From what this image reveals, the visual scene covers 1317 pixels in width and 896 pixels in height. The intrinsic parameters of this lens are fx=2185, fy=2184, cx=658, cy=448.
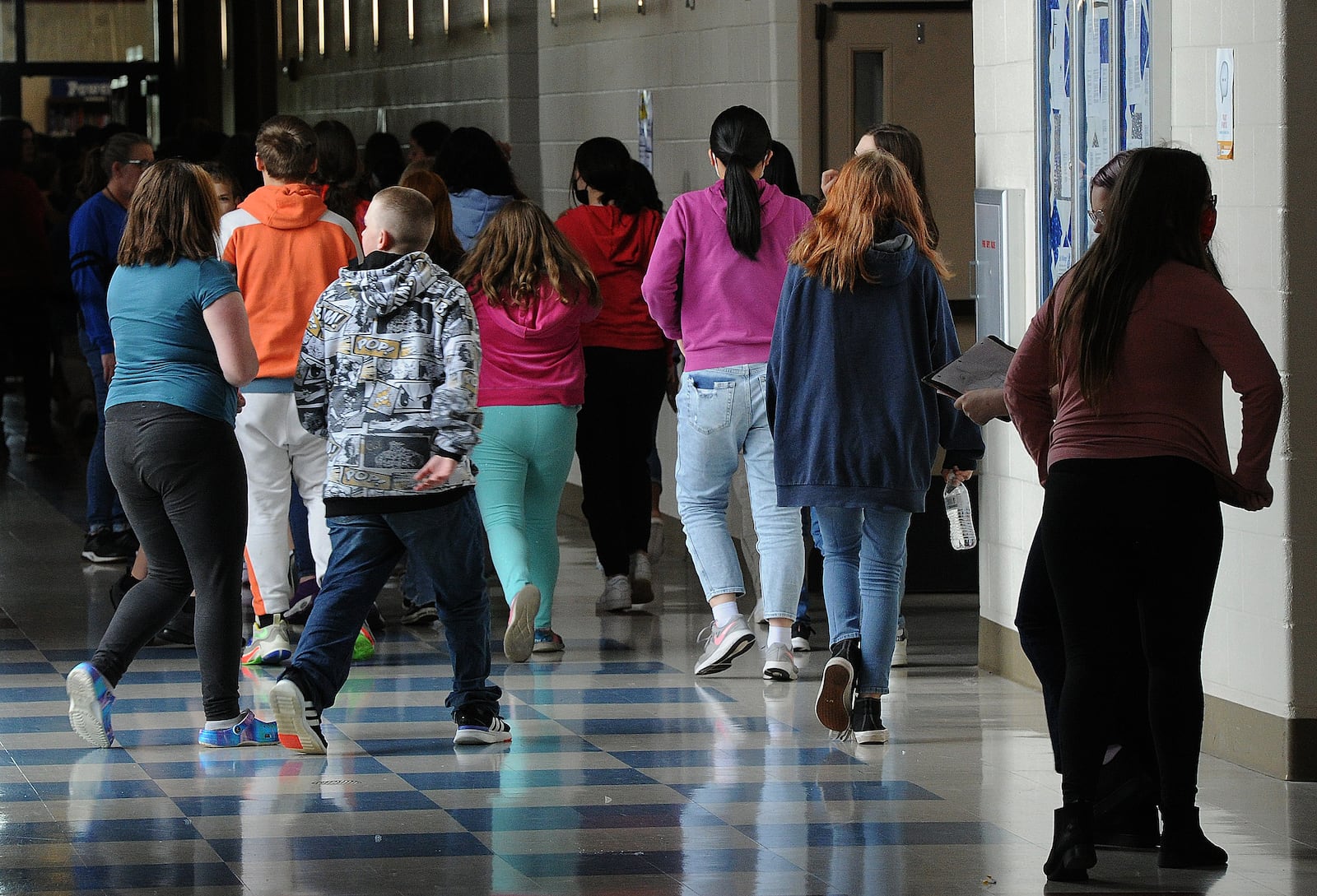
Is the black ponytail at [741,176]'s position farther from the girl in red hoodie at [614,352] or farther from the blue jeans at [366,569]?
the blue jeans at [366,569]

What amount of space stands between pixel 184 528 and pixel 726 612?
1.92m

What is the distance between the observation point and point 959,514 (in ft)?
20.8

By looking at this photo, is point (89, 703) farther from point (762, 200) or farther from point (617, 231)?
point (617, 231)

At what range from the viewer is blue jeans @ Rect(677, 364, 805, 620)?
702 cm

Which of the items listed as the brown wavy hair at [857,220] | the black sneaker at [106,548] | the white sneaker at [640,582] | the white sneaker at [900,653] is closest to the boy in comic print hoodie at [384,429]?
the brown wavy hair at [857,220]

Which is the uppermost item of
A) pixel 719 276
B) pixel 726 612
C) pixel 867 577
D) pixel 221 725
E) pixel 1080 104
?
pixel 1080 104

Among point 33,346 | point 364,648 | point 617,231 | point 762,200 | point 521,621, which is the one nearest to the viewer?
point 521,621

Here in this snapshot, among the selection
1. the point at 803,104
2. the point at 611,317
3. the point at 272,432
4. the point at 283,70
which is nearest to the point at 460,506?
the point at 272,432

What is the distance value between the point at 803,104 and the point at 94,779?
4796 mm

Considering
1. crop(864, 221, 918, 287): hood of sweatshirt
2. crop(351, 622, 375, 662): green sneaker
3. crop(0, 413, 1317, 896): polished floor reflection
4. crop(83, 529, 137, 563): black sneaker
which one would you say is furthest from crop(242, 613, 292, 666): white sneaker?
crop(83, 529, 137, 563): black sneaker

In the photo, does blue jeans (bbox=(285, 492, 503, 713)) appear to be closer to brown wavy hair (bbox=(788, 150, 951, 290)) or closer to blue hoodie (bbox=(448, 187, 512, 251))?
brown wavy hair (bbox=(788, 150, 951, 290))

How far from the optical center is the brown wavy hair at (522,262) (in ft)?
23.7

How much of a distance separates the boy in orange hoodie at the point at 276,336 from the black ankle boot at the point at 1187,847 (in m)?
3.45

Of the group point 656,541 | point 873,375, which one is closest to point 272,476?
point 873,375
